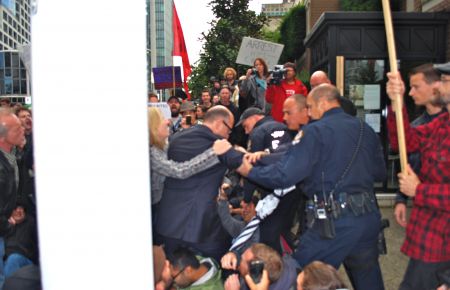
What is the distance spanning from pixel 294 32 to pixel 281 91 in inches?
761

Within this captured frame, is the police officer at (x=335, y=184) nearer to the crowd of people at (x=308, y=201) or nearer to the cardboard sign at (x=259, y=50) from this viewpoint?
the crowd of people at (x=308, y=201)

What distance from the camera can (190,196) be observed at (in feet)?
10.9

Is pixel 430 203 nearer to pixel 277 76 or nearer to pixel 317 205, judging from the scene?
pixel 317 205

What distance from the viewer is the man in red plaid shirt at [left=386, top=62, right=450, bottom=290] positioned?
278 cm

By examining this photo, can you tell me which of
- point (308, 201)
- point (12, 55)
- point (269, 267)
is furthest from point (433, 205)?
point (12, 55)

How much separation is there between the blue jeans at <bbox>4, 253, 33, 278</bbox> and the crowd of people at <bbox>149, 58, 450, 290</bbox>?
1.20m

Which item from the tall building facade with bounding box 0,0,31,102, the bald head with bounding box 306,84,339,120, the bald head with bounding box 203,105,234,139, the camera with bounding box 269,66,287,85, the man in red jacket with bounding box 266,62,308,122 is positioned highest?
the tall building facade with bounding box 0,0,31,102

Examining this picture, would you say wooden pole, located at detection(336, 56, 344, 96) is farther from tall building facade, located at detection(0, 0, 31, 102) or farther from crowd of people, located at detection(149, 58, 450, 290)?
tall building facade, located at detection(0, 0, 31, 102)

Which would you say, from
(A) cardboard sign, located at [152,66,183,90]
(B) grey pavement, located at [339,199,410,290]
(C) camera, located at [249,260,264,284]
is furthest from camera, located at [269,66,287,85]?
(A) cardboard sign, located at [152,66,183,90]

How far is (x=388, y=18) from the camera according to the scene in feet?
7.73

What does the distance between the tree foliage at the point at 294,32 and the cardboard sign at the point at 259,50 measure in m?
15.3

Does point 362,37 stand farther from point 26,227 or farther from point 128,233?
point 128,233

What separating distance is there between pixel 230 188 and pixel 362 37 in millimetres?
3838

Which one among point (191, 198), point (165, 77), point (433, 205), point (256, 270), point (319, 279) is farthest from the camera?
point (165, 77)
